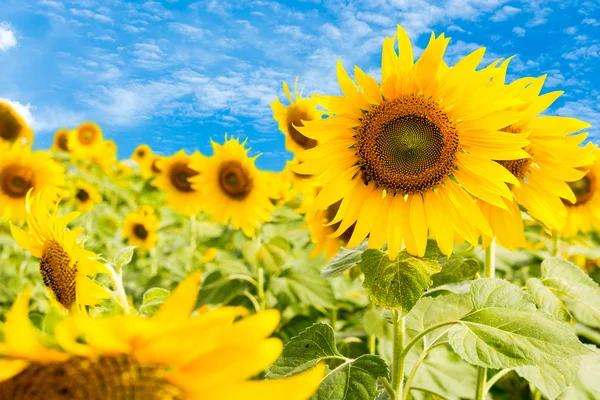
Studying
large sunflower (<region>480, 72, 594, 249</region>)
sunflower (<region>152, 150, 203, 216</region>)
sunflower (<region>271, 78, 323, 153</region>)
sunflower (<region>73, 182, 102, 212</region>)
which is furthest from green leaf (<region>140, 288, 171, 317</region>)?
sunflower (<region>73, 182, 102, 212</region>)

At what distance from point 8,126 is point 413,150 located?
23.3ft

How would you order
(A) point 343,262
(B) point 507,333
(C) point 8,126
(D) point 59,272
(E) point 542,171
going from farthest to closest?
(C) point 8,126 < (E) point 542,171 < (A) point 343,262 < (D) point 59,272 < (B) point 507,333

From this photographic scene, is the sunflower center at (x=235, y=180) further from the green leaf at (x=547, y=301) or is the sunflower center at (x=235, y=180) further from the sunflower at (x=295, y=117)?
the green leaf at (x=547, y=301)

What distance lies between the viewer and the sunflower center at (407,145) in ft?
5.91

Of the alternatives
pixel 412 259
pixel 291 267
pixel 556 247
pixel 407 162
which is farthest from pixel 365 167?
pixel 556 247

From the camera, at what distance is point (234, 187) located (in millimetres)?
4523

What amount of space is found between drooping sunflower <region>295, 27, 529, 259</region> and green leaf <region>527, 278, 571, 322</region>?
0.39 metres

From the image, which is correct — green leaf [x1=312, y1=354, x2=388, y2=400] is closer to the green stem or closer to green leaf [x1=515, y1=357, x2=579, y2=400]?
the green stem

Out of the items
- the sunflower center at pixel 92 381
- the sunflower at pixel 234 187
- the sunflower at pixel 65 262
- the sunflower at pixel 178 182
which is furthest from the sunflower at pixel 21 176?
the sunflower center at pixel 92 381

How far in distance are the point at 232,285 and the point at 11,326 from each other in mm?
2883

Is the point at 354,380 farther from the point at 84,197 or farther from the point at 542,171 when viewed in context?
the point at 84,197

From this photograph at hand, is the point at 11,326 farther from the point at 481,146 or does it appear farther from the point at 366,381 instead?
the point at 481,146

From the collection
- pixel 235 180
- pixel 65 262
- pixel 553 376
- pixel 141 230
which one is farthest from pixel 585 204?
pixel 141 230

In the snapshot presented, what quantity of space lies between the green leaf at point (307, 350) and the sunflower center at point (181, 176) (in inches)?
156
